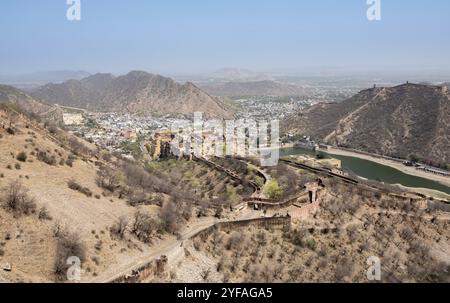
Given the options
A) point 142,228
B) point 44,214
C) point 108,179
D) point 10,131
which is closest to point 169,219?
point 142,228

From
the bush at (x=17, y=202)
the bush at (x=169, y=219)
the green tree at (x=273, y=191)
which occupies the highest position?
the bush at (x=17, y=202)

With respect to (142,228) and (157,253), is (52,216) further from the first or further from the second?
(157,253)

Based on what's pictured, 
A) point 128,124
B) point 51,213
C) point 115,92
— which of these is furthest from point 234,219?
point 115,92

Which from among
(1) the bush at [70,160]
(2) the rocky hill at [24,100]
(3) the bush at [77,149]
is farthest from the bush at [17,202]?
(2) the rocky hill at [24,100]

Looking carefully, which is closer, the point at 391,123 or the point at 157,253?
the point at 157,253

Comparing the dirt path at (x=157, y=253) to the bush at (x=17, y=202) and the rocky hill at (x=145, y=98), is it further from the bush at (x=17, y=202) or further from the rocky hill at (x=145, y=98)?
the rocky hill at (x=145, y=98)

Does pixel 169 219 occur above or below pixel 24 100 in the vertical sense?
Result: below

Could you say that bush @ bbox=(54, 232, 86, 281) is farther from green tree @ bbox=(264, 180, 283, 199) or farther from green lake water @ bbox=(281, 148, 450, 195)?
green lake water @ bbox=(281, 148, 450, 195)
